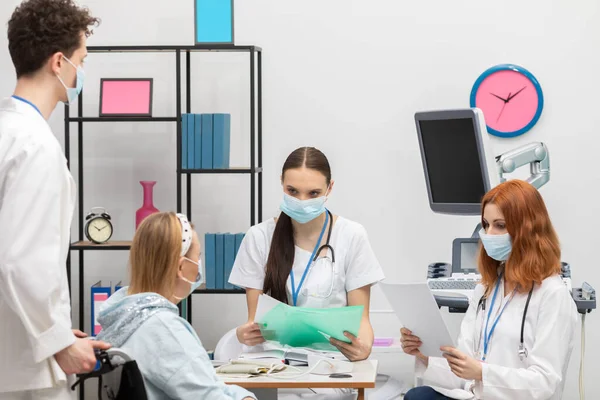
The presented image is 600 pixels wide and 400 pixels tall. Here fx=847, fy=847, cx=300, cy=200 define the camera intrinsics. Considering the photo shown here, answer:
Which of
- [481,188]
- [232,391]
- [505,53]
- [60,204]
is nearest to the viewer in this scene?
[60,204]

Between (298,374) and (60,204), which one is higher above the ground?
(60,204)

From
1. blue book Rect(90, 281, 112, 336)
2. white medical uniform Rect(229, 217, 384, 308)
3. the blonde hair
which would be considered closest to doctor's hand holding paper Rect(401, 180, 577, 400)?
white medical uniform Rect(229, 217, 384, 308)

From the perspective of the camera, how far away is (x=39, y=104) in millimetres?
2037

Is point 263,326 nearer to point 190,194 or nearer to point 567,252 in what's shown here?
point 190,194

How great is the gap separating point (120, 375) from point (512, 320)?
1.21 metres

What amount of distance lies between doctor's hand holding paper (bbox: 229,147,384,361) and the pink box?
Answer: 3.99ft

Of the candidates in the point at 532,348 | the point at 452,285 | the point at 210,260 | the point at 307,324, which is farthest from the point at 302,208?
the point at 210,260

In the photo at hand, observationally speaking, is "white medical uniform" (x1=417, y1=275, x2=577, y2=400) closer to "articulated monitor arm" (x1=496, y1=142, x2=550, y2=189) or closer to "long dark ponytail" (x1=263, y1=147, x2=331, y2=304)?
"long dark ponytail" (x1=263, y1=147, x2=331, y2=304)

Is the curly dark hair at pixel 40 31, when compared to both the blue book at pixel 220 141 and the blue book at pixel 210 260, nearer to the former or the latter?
the blue book at pixel 220 141

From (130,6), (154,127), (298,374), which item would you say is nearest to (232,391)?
(298,374)

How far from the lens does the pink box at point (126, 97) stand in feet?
13.5

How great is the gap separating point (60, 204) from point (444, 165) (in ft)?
7.00

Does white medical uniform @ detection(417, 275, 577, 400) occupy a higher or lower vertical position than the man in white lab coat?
lower

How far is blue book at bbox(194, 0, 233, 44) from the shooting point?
13.1 ft
